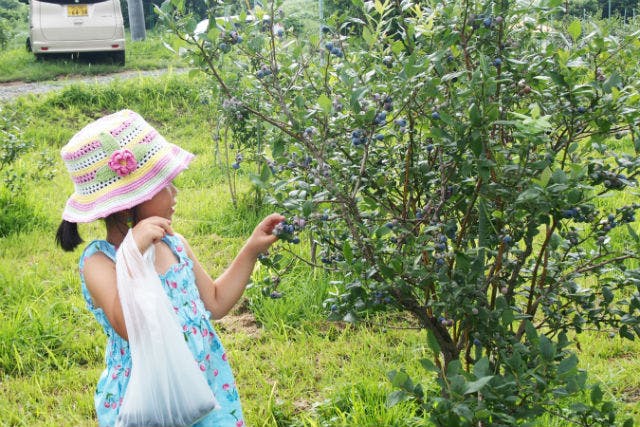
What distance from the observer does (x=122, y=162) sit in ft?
6.93

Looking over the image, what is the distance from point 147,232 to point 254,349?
5.36ft

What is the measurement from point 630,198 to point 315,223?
3.63 meters

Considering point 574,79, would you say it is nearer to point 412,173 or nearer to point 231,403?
point 412,173

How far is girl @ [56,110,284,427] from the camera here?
211cm

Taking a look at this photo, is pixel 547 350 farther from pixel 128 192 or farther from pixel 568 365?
pixel 128 192

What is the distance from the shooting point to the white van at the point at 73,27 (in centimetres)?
1106

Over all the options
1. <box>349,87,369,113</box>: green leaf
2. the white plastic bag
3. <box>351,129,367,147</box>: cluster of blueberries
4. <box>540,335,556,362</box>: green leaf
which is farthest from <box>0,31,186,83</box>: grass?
<box>540,335,556,362</box>: green leaf

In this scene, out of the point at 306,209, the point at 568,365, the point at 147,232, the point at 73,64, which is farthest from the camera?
the point at 73,64

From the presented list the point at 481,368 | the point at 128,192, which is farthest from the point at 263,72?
the point at 481,368

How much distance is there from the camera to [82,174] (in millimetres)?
2154

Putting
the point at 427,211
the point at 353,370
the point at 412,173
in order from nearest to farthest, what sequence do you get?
the point at 427,211, the point at 412,173, the point at 353,370

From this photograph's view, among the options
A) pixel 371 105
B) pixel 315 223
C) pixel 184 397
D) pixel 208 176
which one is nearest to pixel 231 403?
pixel 184 397

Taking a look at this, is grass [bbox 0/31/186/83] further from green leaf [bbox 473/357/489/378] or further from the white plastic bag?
green leaf [bbox 473/357/489/378]


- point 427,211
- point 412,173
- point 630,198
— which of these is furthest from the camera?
point 630,198
